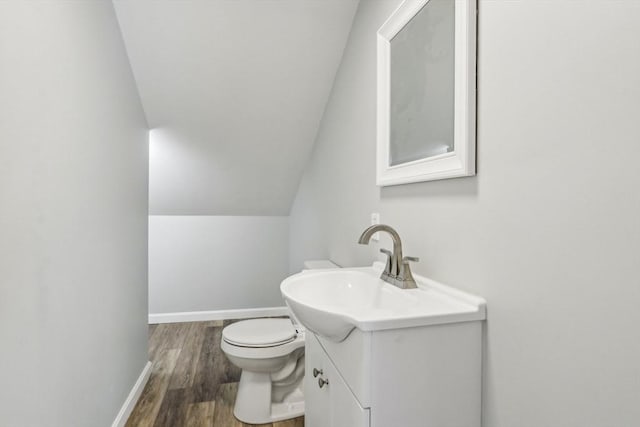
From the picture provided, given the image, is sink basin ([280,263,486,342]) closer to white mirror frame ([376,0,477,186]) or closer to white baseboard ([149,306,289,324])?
white mirror frame ([376,0,477,186])

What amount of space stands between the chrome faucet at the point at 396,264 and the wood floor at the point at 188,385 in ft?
3.75

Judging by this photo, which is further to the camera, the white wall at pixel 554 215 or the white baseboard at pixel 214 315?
the white baseboard at pixel 214 315

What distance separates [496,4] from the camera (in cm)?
91

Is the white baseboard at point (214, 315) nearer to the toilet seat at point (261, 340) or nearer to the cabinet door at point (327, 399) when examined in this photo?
the toilet seat at point (261, 340)

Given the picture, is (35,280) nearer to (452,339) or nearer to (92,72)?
(92,72)

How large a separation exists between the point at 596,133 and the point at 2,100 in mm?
1342

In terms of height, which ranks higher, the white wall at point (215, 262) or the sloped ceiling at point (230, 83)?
the sloped ceiling at point (230, 83)

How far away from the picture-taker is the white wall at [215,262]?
3369mm

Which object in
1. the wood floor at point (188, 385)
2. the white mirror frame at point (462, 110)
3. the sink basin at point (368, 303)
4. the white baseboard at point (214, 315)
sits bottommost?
the wood floor at point (188, 385)

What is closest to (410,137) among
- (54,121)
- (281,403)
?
(54,121)

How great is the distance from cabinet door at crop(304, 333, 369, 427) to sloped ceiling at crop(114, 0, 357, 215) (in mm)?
1556

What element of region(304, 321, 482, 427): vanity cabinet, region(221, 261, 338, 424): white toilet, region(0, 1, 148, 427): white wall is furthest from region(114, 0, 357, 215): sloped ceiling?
region(304, 321, 482, 427): vanity cabinet

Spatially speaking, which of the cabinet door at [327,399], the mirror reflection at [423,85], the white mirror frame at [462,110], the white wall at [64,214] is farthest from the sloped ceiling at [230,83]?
the cabinet door at [327,399]

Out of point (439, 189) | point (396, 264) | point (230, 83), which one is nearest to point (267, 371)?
point (396, 264)
